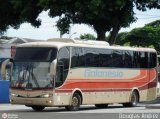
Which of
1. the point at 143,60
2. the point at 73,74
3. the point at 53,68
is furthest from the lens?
the point at 143,60

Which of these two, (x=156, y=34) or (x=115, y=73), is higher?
(x=156, y=34)

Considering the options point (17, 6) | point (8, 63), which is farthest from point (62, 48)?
point (17, 6)

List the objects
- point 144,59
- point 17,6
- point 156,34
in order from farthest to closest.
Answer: point 156,34
point 17,6
point 144,59

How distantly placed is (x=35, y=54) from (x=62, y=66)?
4.26 ft

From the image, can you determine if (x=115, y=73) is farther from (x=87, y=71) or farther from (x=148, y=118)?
(x=148, y=118)

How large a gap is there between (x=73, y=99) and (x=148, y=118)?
6896 mm

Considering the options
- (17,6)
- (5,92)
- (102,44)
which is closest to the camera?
(102,44)

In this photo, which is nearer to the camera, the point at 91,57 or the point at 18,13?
the point at 91,57

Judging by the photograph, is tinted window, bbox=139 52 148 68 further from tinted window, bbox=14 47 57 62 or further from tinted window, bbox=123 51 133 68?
tinted window, bbox=14 47 57 62

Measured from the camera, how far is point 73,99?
93.1 ft

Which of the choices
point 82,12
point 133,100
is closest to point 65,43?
point 133,100

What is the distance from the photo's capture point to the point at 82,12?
44656 millimetres

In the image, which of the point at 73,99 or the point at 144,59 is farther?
the point at 144,59

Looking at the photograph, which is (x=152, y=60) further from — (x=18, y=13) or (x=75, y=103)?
(x=18, y=13)
